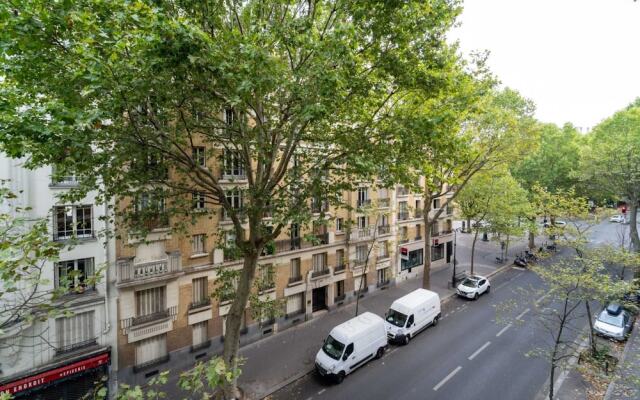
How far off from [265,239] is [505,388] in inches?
488

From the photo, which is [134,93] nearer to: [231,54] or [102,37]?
[102,37]

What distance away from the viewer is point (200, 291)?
1722 cm

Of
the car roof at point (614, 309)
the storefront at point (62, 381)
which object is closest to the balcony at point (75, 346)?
the storefront at point (62, 381)

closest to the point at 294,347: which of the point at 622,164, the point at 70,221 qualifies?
the point at 70,221

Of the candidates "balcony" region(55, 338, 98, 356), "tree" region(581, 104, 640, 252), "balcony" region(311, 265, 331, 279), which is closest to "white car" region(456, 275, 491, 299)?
"balcony" region(311, 265, 331, 279)

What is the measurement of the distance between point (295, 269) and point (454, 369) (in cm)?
1044

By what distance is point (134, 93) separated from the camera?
7.96 meters

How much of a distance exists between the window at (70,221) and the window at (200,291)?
5.51 metres

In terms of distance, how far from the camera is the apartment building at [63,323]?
12.0 meters

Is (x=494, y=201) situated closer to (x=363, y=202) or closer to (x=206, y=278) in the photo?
(x=363, y=202)

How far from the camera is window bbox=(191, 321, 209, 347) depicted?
17.0 metres

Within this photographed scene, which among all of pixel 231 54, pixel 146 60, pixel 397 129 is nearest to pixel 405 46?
pixel 397 129

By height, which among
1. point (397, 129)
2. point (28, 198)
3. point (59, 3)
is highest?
point (59, 3)

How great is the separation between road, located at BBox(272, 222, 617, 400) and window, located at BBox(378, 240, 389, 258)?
23.6 feet
